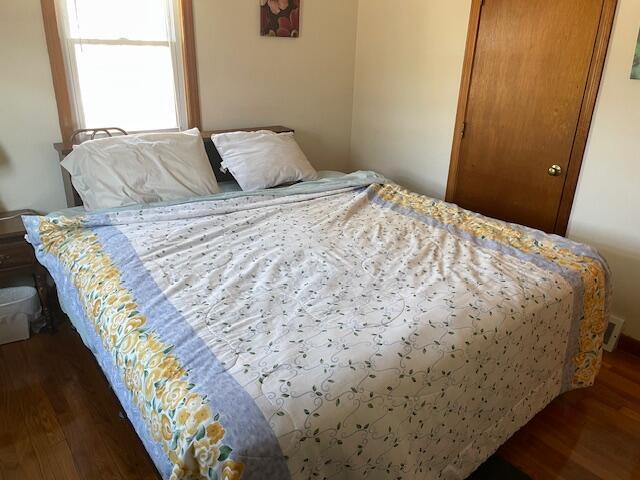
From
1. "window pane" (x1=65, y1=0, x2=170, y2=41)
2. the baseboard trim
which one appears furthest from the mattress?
"window pane" (x1=65, y1=0, x2=170, y2=41)

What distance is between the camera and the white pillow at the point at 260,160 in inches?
109

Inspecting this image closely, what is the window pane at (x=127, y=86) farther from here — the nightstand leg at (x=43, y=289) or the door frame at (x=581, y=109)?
the door frame at (x=581, y=109)

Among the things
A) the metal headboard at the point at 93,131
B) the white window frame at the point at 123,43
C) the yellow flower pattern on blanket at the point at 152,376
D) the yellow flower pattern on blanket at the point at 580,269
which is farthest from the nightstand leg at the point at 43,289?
the yellow flower pattern on blanket at the point at 580,269

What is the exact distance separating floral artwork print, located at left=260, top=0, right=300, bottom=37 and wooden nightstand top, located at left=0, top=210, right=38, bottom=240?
6.19ft

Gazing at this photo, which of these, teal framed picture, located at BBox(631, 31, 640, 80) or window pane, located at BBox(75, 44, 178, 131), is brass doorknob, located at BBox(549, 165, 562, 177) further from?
window pane, located at BBox(75, 44, 178, 131)

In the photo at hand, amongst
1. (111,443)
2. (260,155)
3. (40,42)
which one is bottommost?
(111,443)

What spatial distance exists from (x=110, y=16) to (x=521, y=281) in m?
2.58

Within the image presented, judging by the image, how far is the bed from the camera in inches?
44.8

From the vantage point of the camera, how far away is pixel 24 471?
67.1 inches

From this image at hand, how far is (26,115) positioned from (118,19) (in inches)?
29.5

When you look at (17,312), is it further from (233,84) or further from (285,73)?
(285,73)

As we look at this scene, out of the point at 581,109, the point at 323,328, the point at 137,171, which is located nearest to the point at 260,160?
the point at 137,171

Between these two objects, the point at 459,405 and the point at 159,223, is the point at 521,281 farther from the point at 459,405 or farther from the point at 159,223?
the point at 159,223

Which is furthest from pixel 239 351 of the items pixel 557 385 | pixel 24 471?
pixel 557 385
